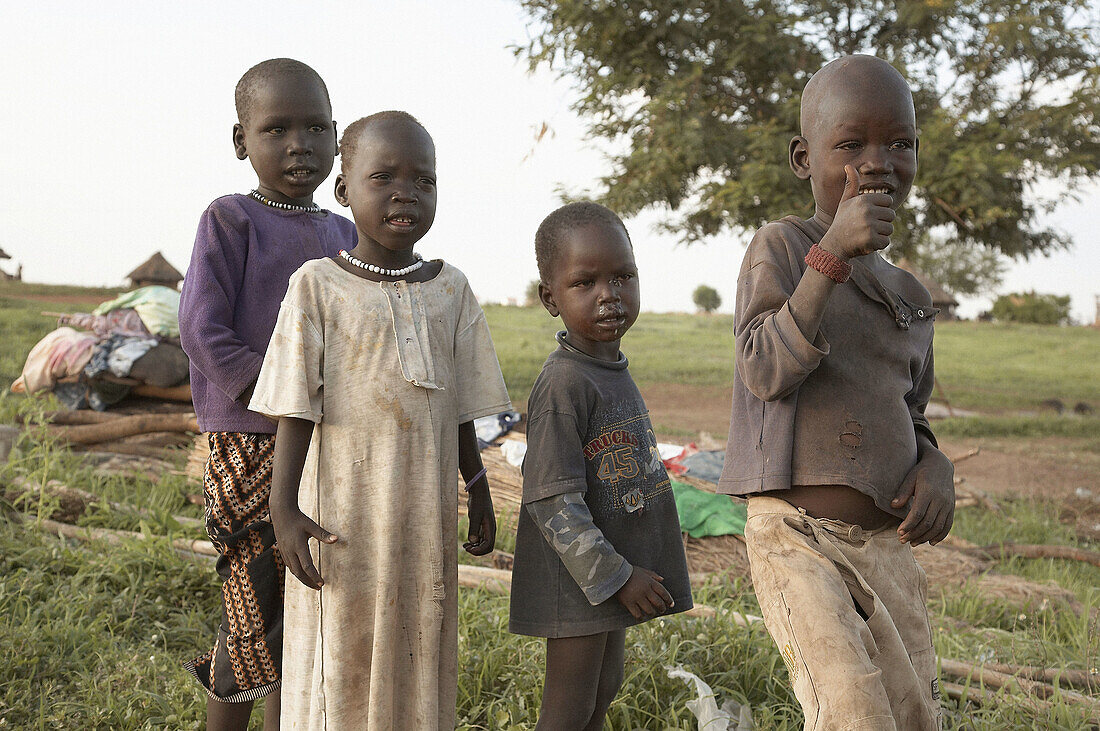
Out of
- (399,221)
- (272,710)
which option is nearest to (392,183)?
(399,221)

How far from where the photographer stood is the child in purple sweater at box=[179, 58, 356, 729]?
2203 millimetres

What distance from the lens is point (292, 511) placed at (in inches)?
73.1

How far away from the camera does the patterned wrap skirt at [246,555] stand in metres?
2.21

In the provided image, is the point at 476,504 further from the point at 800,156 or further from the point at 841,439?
the point at 800,156

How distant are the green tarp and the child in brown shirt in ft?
8.98

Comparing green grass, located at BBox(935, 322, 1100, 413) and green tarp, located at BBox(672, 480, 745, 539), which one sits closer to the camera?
green tarp, located at BBox(672, 480, 745, 539)

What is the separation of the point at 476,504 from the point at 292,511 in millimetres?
448

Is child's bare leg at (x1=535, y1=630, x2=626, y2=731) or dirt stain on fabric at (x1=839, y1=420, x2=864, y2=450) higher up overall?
dirt stain on fabric at (x1=839, y1=420, x2=864, y2=450)

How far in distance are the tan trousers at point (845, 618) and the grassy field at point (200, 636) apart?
0.88 m

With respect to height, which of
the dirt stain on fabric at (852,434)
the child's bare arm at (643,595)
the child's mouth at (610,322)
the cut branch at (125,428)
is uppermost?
the child's mouth at (610,322)

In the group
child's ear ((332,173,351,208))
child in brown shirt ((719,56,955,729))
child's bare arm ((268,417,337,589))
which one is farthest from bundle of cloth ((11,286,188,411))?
child in brown shirt ((719,56,955,729))

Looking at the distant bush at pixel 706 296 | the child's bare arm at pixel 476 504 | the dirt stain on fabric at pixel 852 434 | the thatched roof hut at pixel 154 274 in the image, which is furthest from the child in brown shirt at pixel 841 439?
the distant bush at pixel 706 296

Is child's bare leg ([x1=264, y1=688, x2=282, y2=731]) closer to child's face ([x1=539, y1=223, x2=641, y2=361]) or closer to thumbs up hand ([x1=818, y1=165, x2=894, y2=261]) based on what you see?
child's face ([x1=539, y1=223, x2=641, y2=361])

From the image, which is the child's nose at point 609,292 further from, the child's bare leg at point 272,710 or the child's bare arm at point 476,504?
the child's bare leg at point 272,710
